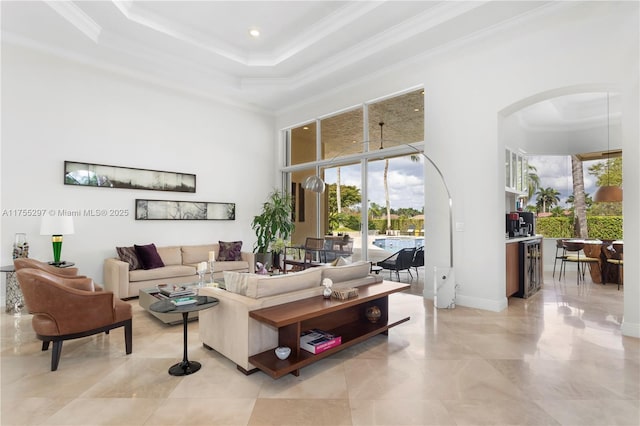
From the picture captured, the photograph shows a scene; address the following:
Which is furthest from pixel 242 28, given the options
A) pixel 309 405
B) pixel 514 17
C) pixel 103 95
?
pixel 309 405

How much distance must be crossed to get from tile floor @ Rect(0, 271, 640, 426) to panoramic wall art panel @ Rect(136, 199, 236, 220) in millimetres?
2827

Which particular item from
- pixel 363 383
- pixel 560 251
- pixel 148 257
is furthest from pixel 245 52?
pixel 560 251

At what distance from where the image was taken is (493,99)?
15.8 feet

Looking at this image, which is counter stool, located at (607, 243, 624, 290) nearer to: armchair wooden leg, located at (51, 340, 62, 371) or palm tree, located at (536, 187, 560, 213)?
palm tree, located at (536, 187, 560, 213)

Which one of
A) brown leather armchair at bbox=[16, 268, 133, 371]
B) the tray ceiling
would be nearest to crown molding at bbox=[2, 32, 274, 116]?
the tray ceiling

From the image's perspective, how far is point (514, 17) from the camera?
14.3 ft

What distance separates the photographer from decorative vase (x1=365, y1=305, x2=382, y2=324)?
11.9 ft

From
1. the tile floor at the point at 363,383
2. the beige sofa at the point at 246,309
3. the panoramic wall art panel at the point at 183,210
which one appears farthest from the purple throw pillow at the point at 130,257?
the beige sofa at the point at 246,309

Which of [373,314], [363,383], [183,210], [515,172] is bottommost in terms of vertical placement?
[363,383]

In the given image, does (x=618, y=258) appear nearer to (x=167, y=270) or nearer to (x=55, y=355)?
(x=167, y=270)

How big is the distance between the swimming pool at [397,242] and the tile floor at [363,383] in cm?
238

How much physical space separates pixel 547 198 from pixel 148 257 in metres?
10.2

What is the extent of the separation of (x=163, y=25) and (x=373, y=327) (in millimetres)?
5306

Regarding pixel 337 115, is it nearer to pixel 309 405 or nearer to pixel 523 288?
pixel 523 288
